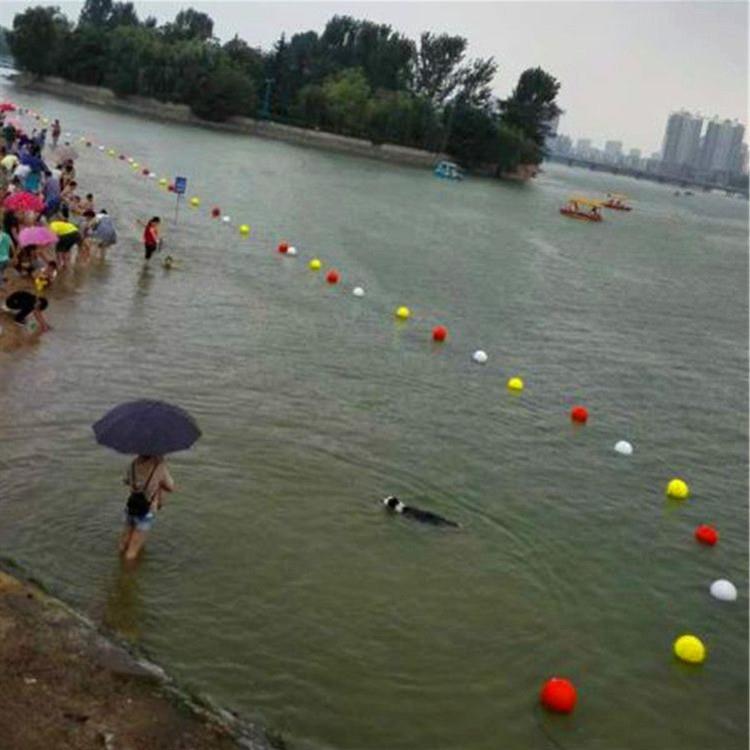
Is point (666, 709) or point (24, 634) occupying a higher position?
point (24, 634)

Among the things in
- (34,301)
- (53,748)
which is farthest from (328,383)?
(53,748)

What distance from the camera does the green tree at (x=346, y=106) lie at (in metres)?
114

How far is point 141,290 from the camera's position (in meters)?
21.8

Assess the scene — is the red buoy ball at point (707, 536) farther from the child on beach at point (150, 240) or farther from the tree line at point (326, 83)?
the tree line at point (326, 83)

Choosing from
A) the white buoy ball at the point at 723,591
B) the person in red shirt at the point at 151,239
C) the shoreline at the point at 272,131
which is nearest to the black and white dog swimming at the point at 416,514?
the white buoy ball at the point at 723,591

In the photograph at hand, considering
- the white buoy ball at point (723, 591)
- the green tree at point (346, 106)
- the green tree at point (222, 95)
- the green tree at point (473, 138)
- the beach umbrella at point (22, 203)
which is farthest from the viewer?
the green tree at point (346, 106)

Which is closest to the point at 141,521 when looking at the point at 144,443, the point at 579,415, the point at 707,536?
the point at 144,443

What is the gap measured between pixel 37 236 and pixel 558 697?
13178 mm

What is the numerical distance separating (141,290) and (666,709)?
609 inches

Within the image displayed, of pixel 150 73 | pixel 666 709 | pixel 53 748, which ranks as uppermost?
pixel 150 73

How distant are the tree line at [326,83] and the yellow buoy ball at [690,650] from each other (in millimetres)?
106509

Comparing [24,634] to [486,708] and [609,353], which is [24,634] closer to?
[486,708]

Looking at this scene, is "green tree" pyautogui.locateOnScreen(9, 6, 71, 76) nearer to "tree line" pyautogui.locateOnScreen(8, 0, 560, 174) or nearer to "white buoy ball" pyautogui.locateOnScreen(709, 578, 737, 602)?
"tree line" pyautogui.locateOnScreen(8, 0, 560, 174)

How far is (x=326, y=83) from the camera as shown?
120m
